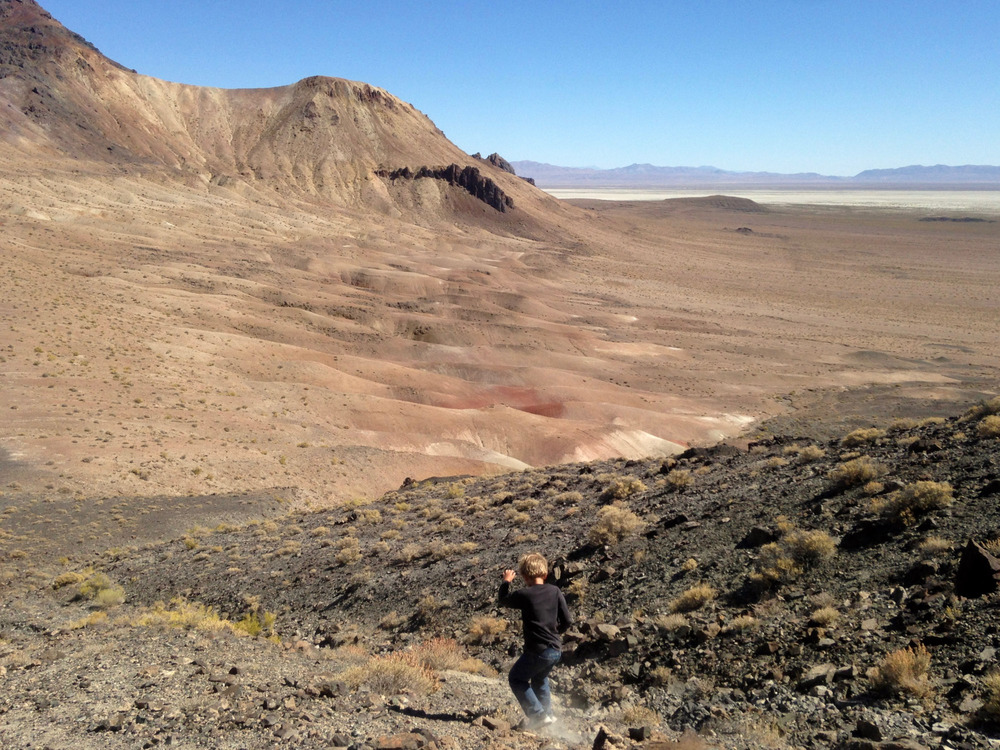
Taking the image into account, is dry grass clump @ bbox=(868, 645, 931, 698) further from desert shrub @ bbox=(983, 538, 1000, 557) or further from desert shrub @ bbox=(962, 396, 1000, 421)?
desert shrub @ bbox=(962, 396, 1000, 421)

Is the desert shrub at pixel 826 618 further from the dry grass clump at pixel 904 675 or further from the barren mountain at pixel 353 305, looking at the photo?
the barren mountain at pixel 353 305

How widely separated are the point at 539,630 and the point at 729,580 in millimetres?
3736

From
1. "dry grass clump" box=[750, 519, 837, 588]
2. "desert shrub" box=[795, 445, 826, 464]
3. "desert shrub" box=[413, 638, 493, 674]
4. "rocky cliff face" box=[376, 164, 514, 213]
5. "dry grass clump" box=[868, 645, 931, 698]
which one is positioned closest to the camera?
"dry grass clump" box=[868, 645, 931, 698]

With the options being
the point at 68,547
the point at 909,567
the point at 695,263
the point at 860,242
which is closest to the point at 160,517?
→ the point at 68,547

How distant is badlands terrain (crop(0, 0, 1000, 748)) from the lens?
21.8 feet

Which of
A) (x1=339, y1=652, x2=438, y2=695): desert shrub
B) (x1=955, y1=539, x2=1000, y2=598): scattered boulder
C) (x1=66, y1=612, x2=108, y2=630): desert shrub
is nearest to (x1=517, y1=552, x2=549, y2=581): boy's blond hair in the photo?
(x1=339, y1=652, x2=438, y2=695): desert shrub

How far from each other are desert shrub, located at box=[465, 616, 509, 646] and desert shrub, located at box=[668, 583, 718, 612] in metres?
2.27

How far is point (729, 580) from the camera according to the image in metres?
8.84

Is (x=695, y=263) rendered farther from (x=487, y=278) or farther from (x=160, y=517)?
(x=160, y=517)

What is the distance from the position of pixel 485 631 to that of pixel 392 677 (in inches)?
93.1

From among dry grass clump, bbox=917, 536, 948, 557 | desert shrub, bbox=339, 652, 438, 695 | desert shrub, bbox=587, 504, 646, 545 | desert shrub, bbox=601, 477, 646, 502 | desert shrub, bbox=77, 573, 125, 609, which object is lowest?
desert shrub, bbox=77, 573, 125, 609

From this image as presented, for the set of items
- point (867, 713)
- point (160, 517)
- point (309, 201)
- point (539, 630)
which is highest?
point (309, 201)

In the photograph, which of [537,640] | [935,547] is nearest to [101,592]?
[537,640]

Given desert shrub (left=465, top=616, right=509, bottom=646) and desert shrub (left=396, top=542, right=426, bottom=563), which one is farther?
desert shrub (left=396, top=542, right=426, bottom=563)
